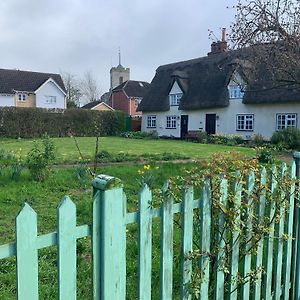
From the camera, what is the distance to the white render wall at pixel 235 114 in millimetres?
25219

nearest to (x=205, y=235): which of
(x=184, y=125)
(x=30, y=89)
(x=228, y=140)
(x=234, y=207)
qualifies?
(x=234, y=207)

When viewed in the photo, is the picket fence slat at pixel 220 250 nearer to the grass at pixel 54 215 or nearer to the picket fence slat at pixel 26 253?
the grass at pixel 54 215

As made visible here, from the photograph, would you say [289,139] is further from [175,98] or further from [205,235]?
[205,235]

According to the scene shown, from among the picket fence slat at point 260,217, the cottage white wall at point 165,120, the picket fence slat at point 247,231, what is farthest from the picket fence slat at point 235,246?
the cottage white wall at point 165,120

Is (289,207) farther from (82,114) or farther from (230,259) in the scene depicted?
(82,114)

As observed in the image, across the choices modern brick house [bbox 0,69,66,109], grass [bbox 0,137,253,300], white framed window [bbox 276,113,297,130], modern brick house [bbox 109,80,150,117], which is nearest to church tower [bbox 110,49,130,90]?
modern brick house [bbox 109,80,150,117]

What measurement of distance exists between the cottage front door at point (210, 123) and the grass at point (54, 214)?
65.8 ft

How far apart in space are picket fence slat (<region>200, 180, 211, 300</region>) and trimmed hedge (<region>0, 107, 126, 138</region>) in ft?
76.4

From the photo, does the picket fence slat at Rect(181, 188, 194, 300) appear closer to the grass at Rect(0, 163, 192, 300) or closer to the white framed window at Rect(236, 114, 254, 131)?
the grass at Rect(0, 163, 192, 300)

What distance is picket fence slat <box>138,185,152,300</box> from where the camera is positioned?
77.3 inches

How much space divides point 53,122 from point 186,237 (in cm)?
2939

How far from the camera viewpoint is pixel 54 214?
552cm

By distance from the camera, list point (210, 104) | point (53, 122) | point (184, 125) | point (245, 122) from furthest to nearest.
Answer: point (184, 125), point (53, 122), point (210, 104), point (245, 122)

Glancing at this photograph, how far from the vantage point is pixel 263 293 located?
3100 mm
